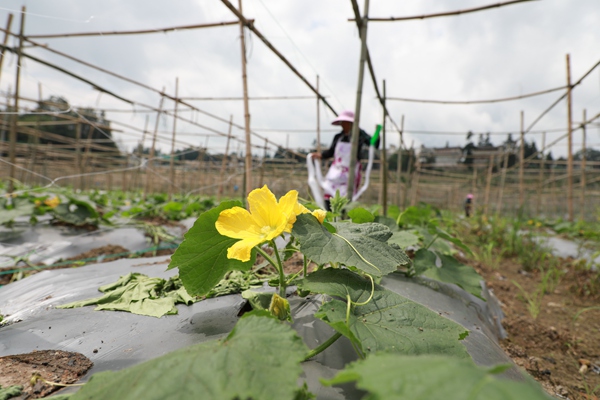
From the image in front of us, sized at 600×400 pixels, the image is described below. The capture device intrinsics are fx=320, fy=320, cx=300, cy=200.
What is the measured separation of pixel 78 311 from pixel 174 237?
7.55 feet

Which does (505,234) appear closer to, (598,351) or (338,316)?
(598,351)

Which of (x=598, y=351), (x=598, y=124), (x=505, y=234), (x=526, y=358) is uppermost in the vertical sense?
(x=598, y=124)

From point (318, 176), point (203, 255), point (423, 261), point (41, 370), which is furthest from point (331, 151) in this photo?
point (41, 370)

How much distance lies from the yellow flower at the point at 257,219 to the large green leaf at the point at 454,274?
0.99 meters

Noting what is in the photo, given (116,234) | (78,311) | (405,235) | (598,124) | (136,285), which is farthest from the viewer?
(598,124)

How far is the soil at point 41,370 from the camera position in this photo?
689mm

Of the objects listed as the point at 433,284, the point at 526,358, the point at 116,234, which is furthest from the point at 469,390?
the point at 116,234

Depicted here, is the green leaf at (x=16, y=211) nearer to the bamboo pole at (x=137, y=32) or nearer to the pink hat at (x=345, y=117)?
the bamboo pole at (x=137, y=32)

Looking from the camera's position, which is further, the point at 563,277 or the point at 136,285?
the point at 563,277

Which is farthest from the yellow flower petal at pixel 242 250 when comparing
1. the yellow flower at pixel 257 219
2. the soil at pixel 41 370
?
the soil at pixel 41 370

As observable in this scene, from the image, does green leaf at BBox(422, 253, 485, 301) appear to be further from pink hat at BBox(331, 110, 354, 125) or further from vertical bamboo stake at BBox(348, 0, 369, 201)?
pink hat at BBox(331, 110, 354, 125)

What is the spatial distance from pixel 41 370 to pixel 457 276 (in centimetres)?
162

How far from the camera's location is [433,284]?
5.78 ft

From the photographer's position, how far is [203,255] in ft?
3.10
